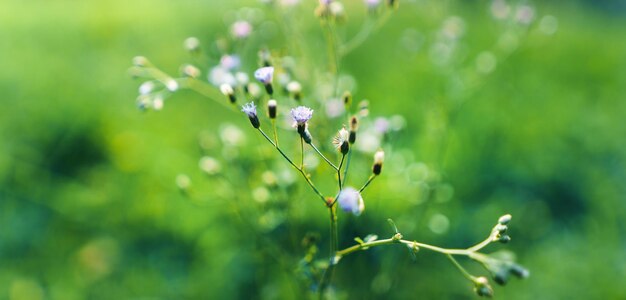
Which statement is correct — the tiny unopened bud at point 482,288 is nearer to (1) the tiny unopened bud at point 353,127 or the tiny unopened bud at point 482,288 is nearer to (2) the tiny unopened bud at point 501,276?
(2) the tiny unopened bud at point 501,276

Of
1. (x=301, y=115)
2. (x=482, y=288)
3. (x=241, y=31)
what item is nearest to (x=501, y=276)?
(x=482, y=288)

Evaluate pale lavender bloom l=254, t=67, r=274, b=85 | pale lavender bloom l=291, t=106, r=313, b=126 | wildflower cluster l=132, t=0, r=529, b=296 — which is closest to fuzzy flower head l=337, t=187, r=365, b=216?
wildflower cluster l=132, t=0, r=529, b=296

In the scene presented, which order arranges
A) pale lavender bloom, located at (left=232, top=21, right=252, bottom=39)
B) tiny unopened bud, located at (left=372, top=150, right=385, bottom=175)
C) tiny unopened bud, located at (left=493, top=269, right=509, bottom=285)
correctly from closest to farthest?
tiny unopened bud, located at (left=493, top=269, right=509, bottom=285) → tiny unopened bud, located at (left=372, top=150, right=385, bottom=175) → pale lavender bloom, located at (left=232, top=21, right=252, bottom=39)

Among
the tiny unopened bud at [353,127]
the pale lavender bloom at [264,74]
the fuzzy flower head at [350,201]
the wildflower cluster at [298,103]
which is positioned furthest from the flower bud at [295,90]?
the fuzzy flower head at [350,201]

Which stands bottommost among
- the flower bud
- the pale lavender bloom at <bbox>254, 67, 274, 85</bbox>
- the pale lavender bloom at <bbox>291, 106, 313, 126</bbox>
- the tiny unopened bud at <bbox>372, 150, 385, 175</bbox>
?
the tiny unopened bud at <bbox>372, 150, 385, 175</bbox>

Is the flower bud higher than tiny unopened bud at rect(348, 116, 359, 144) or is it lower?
higher

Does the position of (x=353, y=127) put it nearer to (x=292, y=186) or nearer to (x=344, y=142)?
(x=344, y=142)

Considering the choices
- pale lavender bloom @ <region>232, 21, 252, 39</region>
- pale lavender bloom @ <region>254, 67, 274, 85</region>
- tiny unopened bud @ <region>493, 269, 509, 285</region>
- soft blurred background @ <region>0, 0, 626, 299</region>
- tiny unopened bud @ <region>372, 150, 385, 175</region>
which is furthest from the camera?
soft blurred background @ <region>0, 0, 626, 299</region>

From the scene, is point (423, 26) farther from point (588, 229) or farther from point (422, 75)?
point (588, 229)

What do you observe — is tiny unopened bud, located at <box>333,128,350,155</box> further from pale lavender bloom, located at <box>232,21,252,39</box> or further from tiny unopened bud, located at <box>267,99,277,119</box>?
pale lavender bloom, located at <box>232,21,252,39</box>
